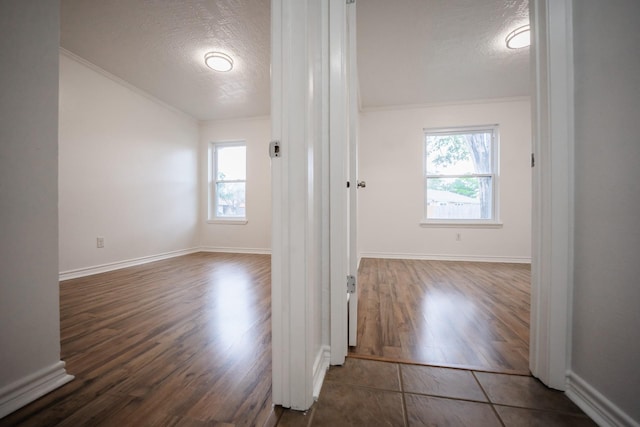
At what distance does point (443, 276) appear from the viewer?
2902mm

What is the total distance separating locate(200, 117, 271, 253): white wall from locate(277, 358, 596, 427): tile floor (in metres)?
3.65

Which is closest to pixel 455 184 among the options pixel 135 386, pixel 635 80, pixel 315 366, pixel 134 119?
pixel 635 80

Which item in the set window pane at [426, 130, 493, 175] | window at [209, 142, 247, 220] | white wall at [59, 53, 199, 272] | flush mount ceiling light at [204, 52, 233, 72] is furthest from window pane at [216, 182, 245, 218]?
window pane at [426, 130, 493, 175]

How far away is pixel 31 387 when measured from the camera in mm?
904

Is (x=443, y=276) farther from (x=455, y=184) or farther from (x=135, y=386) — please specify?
(x=135, y=386)

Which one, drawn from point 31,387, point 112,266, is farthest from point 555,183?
point 112,266

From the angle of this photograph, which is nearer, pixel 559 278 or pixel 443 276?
pixel 559 278

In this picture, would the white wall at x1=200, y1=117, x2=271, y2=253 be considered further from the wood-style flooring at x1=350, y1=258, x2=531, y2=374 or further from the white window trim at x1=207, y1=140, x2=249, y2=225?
the wood-style flooring at x1=350, y1=258, x2=531, y2=374

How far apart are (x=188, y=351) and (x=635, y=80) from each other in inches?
77.4

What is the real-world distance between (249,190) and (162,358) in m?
3.63

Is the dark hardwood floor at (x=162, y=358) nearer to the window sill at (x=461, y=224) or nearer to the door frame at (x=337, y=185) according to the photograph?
the door frame at (x=337, y=185)

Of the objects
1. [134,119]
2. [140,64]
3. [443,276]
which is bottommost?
[443,276]

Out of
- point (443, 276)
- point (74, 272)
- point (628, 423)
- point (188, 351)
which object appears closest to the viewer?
point (628, 423)

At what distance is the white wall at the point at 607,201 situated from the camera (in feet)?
2.37
